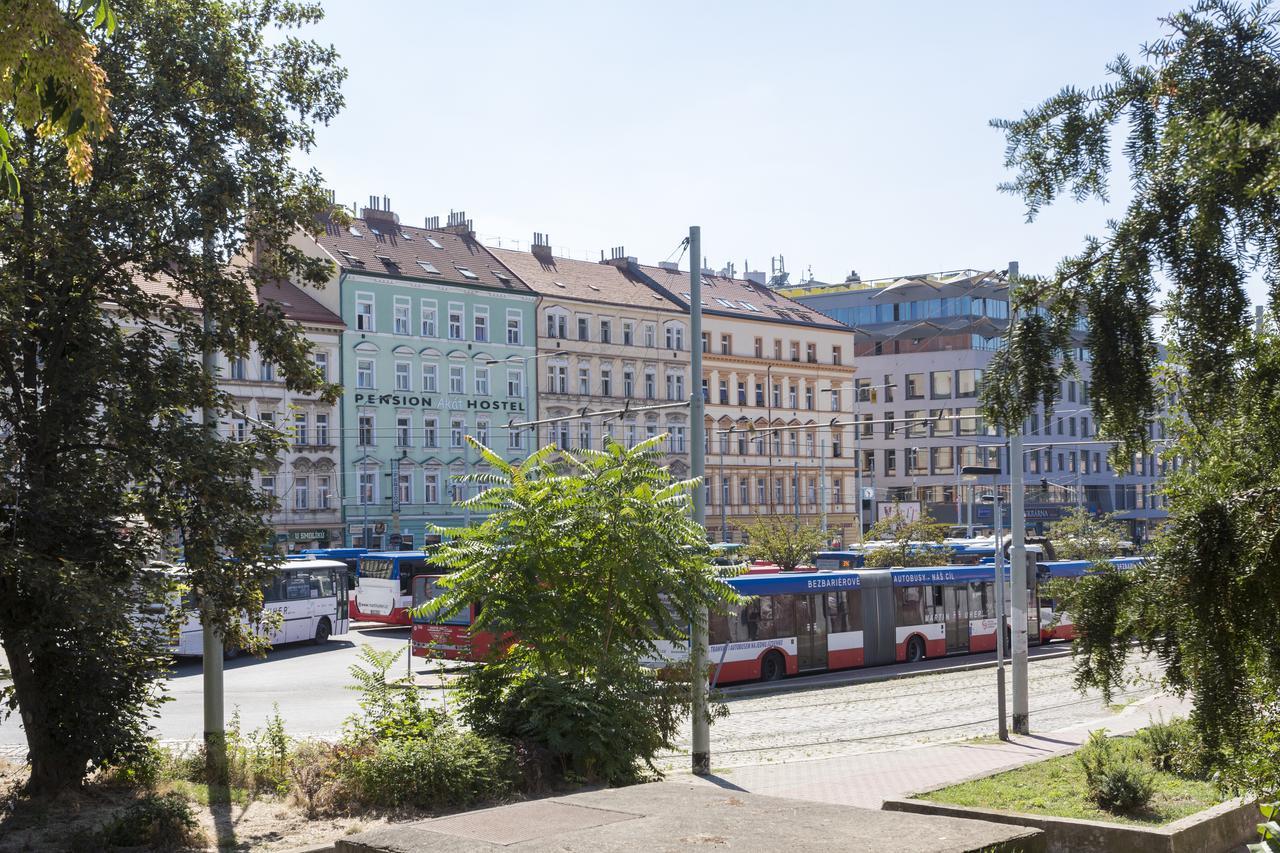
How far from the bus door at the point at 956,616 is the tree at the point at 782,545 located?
32.8 feet

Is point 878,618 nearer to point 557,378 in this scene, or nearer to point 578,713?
point 578,713

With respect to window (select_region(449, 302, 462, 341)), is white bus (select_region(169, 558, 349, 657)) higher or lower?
lower

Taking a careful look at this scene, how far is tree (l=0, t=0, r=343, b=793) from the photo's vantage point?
11586mm

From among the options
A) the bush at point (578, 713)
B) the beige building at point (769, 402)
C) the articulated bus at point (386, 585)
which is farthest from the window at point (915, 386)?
the bush at point (578, 713)

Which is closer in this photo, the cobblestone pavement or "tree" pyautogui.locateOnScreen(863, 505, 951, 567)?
the cobblestone pavement

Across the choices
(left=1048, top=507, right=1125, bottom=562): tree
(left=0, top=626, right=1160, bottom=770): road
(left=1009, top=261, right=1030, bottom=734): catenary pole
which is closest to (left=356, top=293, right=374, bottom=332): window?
(left=0, top=626, right=1160, bottom=770): road

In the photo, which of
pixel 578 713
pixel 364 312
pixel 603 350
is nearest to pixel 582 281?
pixel 603 350

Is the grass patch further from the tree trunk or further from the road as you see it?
the tree trunk

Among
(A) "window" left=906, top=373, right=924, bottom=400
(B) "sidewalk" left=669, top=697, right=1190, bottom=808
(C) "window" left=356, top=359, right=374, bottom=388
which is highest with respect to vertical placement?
(A) "window" left=906, top=373, right=924, bottom=400

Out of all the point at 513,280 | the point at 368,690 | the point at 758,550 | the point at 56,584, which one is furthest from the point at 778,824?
the point at 513,280

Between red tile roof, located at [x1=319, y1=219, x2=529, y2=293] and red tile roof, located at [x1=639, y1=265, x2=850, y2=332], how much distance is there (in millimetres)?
11580

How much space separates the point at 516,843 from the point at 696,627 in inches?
328

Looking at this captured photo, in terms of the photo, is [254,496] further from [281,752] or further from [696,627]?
[696,627]

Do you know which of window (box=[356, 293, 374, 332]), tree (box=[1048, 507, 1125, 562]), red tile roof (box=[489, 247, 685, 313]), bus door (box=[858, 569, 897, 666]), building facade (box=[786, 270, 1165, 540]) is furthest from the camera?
building facade (box=[786, 270, 1165, 540])
